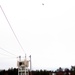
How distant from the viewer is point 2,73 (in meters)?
117

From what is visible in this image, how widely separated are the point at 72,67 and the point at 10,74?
33.4 m

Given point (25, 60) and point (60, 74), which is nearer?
point (25, 60)

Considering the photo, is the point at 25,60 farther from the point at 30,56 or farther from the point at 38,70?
the point at 38,70

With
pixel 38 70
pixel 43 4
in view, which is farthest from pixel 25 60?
pixel 38 70

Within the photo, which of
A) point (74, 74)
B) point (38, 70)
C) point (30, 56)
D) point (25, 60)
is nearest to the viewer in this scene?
point (25, 60)

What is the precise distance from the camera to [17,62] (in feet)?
212

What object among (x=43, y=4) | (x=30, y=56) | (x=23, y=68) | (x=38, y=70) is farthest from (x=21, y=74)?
(x=38, y=70)

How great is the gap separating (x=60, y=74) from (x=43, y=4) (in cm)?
9483

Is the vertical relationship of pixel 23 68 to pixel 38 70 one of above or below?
below

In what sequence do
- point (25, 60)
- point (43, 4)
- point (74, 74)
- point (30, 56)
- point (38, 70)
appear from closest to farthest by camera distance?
point (43, 4), point (25, 60), point (30, 56), point (74, 74), point (38, 70)

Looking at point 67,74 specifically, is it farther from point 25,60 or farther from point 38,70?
point 25,60

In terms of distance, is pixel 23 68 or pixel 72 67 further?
pixel 72 67

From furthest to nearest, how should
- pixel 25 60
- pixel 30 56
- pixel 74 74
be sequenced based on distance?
pixel 74 74
pixel 30 56
pixel 25 60

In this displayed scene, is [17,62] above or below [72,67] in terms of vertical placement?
below
